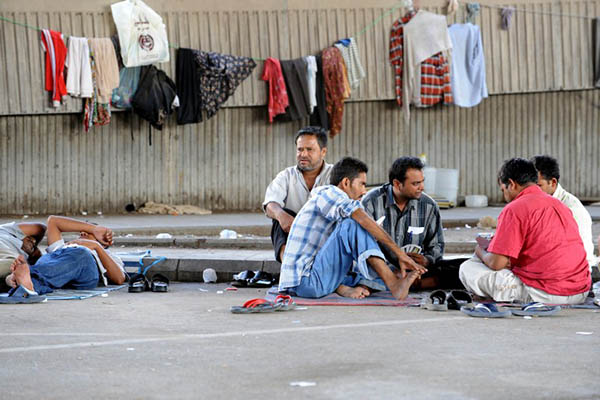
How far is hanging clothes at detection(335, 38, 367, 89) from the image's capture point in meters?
16.2

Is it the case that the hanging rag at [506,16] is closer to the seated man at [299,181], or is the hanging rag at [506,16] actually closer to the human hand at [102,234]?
the seated man at [299,181]

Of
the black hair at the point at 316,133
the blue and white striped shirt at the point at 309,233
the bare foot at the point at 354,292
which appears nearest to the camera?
the blue and white striped shirt at the point at 309,233

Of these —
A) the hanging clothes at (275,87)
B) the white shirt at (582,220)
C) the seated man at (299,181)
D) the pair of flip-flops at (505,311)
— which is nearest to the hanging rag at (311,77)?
the hanging clothes at (275,87)

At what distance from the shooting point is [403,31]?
53.5 ft

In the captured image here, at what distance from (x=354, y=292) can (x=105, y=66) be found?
30.5 ft

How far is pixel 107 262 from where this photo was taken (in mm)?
8352

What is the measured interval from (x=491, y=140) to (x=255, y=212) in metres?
4.94

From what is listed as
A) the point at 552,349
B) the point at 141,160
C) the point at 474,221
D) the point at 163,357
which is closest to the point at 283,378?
the point at 163,357

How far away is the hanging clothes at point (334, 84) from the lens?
1605 cm

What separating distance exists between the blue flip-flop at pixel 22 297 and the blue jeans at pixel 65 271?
0.80 feet

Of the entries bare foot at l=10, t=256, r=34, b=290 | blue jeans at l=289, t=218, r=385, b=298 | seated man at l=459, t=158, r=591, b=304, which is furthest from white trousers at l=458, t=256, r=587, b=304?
bare foot at l=10, t=256, r=34, b=290

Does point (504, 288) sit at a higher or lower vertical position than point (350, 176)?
lower

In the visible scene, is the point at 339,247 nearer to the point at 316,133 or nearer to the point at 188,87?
the point at 316,133

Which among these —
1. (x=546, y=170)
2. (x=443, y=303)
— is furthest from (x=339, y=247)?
(x=546, y=170)
